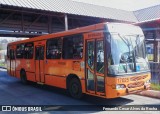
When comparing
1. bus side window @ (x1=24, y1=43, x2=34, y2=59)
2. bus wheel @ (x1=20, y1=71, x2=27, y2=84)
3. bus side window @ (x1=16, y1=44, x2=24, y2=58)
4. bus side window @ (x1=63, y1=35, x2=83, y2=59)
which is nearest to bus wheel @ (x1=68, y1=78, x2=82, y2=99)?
bus side window @ (x1=63, y1=35, x2=83, y2=59)

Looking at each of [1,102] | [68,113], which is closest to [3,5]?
[1,102]

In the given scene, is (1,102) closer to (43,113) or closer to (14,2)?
(43,113)

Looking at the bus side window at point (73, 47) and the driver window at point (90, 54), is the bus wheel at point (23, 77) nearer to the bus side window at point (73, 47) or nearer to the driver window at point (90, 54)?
the bus side window at point (73, 47)

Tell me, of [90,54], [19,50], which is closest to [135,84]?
[90,54]

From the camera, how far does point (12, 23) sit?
1898 centimetres

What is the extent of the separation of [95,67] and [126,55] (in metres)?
1.18

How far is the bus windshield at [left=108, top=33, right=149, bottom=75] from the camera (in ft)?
25.8

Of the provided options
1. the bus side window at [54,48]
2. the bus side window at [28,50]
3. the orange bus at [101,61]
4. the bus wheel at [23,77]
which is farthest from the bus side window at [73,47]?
the bus wheel at [23,77]

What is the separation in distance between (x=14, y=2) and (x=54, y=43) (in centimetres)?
684

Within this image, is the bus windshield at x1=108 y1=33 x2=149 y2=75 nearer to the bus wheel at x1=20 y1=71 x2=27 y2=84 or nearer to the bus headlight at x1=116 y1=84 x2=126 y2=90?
the bus headlight at x1=116 y1=84 x2=126 y2=90

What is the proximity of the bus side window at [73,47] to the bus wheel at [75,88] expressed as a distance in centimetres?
101

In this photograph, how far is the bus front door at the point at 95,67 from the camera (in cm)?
819

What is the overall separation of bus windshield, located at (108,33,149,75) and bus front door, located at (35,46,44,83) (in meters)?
5.51

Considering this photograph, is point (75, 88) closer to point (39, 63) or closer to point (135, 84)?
point (135, 84)
